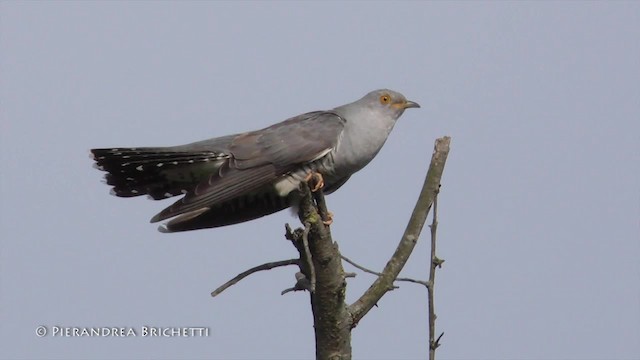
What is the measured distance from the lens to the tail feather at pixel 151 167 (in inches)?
163

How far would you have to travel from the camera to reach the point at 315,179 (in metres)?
3.99

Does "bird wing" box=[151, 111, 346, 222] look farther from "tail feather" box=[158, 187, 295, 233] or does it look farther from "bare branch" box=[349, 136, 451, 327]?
"bare branch" box=[349, 136, 451, 327]

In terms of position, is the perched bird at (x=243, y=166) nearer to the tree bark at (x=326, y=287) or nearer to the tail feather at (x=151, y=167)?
the tail feather at (x=151, y=167)

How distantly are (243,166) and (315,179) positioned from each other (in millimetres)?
382

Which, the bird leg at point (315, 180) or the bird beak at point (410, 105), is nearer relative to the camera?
the bird leg at point (315, 180)

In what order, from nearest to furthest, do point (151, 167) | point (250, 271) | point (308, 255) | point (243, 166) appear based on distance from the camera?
point (308, 255)
point (250, 271)
point (243, 166)
point (151, 167)

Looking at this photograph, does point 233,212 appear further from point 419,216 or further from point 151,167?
point 419,216

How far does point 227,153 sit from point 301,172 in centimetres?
40

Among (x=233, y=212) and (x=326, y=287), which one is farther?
(x=233, y=212)

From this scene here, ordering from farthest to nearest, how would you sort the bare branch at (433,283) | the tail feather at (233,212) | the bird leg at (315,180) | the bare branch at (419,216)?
the tail feather at (233,212), the bird leg at (315,180), the bare branch at (419,216), the bare branch at (433,283)

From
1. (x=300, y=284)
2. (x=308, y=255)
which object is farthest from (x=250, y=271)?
(x=308, y=255)

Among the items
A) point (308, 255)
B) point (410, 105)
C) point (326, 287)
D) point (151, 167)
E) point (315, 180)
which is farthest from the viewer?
point (410, 105)

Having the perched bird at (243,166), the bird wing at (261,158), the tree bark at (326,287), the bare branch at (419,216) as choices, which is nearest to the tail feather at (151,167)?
the perched bird at (243,166)

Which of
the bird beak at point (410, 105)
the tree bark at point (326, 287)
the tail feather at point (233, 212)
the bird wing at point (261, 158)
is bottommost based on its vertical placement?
the tree bark at point (326, 287)
